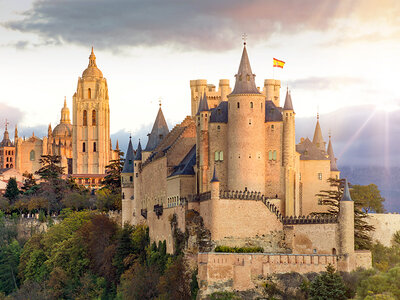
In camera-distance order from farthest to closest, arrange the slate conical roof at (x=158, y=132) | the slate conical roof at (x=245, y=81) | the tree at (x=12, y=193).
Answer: the tree at (x=12, y=193) < the slate conical roof at (x=158, y=132) < the slate conical roof at (x=245, y=81)

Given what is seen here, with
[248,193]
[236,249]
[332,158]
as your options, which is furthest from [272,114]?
[332,158]

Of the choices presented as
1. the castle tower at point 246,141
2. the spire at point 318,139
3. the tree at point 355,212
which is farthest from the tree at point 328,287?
the spire at point 318,139

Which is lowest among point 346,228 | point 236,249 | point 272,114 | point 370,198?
point 236,249

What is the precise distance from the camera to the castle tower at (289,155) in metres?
79.9

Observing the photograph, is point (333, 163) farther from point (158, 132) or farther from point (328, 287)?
point (328, 287)

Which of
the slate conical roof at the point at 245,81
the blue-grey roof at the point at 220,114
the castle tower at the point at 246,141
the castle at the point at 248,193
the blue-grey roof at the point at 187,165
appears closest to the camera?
the castle at the point at 248,193

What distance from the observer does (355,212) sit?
81375 millimetres

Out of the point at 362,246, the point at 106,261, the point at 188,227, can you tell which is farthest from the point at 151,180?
the point at 362,246

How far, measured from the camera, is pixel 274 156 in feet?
263

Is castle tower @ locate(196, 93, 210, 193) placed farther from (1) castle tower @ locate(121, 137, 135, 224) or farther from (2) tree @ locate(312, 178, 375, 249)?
(1) castle tower @ locate(121, 137, 135, 224)

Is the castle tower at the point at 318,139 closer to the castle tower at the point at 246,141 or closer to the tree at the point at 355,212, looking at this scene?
the tree at the point at 355,212

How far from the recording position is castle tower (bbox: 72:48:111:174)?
7456 inches

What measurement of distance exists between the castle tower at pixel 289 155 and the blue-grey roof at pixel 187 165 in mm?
8759

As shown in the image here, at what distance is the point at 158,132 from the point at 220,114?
1991cm
